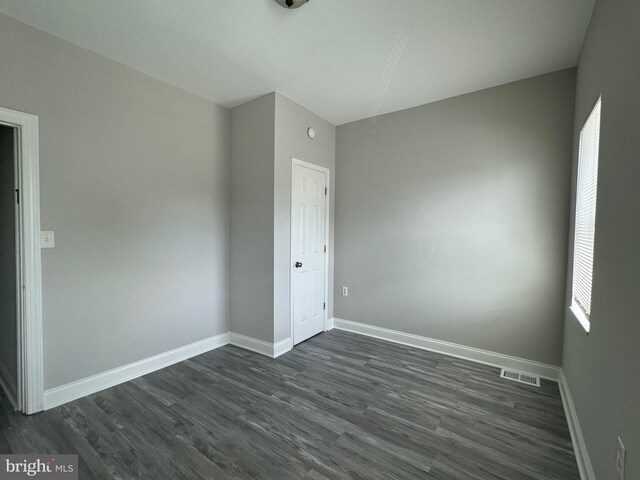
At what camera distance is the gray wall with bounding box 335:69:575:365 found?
249 cm

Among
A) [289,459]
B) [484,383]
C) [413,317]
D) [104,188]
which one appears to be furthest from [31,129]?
[484,383]

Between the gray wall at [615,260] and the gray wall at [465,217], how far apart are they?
884 mm

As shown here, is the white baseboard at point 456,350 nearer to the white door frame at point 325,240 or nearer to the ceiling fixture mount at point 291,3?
the white door frame at point 325,240

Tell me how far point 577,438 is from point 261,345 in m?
2.59

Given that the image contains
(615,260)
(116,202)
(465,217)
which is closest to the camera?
(615,260)

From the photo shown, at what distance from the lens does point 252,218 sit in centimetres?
309

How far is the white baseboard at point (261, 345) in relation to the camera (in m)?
2.96

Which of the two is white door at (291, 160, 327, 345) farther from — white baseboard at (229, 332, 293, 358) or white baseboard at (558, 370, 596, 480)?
white baseboard at (558, 370, 596, 480)

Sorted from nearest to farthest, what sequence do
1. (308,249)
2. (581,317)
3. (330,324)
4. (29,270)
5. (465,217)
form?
(581,317) < (29,270) < (465,217) < (308,249) < (330,324)

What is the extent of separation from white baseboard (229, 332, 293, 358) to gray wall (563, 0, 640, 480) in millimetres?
2415

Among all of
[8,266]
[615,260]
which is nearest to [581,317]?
[615,260]

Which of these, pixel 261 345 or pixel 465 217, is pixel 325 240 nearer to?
pixel 261 345

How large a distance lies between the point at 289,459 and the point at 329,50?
288cm
